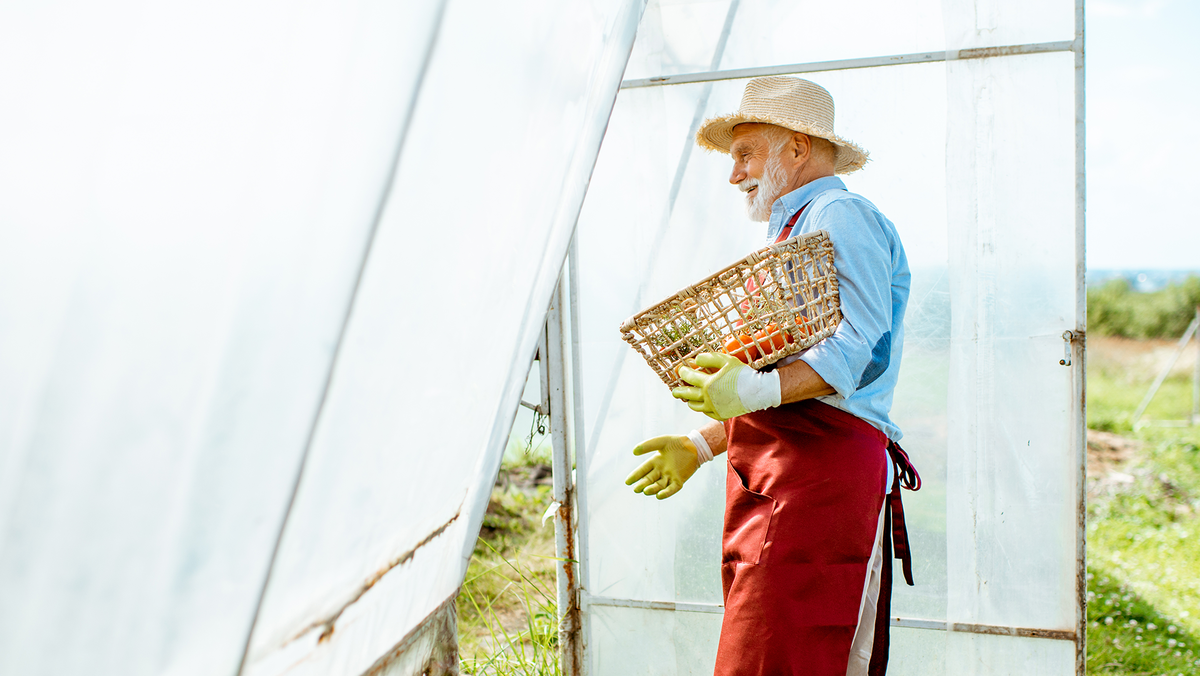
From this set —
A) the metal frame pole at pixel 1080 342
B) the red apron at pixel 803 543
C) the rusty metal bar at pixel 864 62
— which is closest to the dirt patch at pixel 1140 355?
the metal frame pole at pixel 1080 342

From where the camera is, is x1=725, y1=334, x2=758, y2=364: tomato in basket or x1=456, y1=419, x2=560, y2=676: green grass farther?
x1=456, y1=419, x2=560, y2=676: green grass

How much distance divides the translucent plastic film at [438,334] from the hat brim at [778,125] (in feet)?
2.13

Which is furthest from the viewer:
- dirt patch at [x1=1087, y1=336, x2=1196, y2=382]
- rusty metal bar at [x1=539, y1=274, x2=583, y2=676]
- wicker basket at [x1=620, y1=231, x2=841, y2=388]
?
dirt patch at [x1=1087, y1=336, x2=1196, y2=382]

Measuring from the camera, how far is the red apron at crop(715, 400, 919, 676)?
1.42m

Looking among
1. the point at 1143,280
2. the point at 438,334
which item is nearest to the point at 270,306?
the point at 438,334

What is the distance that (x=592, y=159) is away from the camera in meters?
1.12

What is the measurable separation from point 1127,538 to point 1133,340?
43.0 ft

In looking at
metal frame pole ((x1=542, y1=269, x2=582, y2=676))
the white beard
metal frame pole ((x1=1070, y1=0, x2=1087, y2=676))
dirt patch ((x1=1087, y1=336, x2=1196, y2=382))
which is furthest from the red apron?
dirt patch ((x1=1087, y1=336, x2=1196, y2=382))

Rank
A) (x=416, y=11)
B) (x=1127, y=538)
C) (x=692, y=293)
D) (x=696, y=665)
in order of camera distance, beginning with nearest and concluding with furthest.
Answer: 1. (x=416, y=11)
2. (x=692, y=293)
3. (x=696, y=665)
4. (x=1127, y=538)

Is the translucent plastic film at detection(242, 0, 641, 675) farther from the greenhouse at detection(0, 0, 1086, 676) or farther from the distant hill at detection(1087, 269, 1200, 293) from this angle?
the distant hill at detection(1087, 269, 1200, 293)

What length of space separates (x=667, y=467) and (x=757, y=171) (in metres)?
0.70

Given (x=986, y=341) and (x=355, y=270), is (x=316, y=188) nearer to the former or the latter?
(x=355, y=270)

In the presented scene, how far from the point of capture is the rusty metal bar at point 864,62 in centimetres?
217

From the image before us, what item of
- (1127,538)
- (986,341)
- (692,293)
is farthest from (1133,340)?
(692,293)
